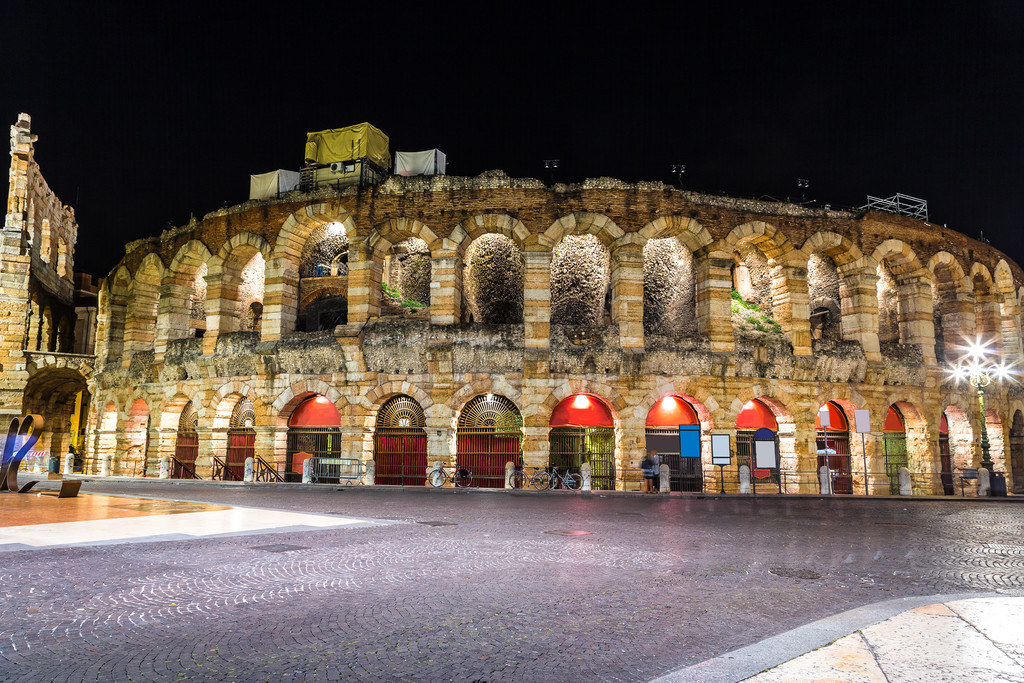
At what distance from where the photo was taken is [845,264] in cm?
2123

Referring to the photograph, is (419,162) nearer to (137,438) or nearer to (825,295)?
(137,438)

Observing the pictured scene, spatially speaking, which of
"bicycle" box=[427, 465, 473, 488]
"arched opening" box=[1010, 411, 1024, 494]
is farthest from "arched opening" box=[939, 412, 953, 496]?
"bicycle" box=[427, 465, 473, 488]

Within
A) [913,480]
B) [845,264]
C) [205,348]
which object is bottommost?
[913,480]

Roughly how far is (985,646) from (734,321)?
18282 mm

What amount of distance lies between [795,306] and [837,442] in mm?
4716

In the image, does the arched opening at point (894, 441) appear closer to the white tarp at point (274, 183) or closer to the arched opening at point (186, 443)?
the white tarp at point (274, 183)

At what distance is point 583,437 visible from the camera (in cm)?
1917

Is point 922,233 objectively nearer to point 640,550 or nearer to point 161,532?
point 640,550

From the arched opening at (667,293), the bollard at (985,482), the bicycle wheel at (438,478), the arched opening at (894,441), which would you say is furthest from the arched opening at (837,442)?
the bicycle wheel at (438,478)

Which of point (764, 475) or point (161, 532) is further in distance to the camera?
point (764, 475)

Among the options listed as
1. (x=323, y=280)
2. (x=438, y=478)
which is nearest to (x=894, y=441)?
(x=438, y=478)

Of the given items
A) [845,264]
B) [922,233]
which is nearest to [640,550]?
[845,264]

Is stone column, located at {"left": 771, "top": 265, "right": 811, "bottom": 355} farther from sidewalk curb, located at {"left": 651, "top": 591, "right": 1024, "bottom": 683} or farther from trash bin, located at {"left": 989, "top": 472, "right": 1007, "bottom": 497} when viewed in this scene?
sidewalk curb, located at {"left": 651, "top": 591, "right": 1024, "bottom": 683}

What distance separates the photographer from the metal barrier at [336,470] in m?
19.0
